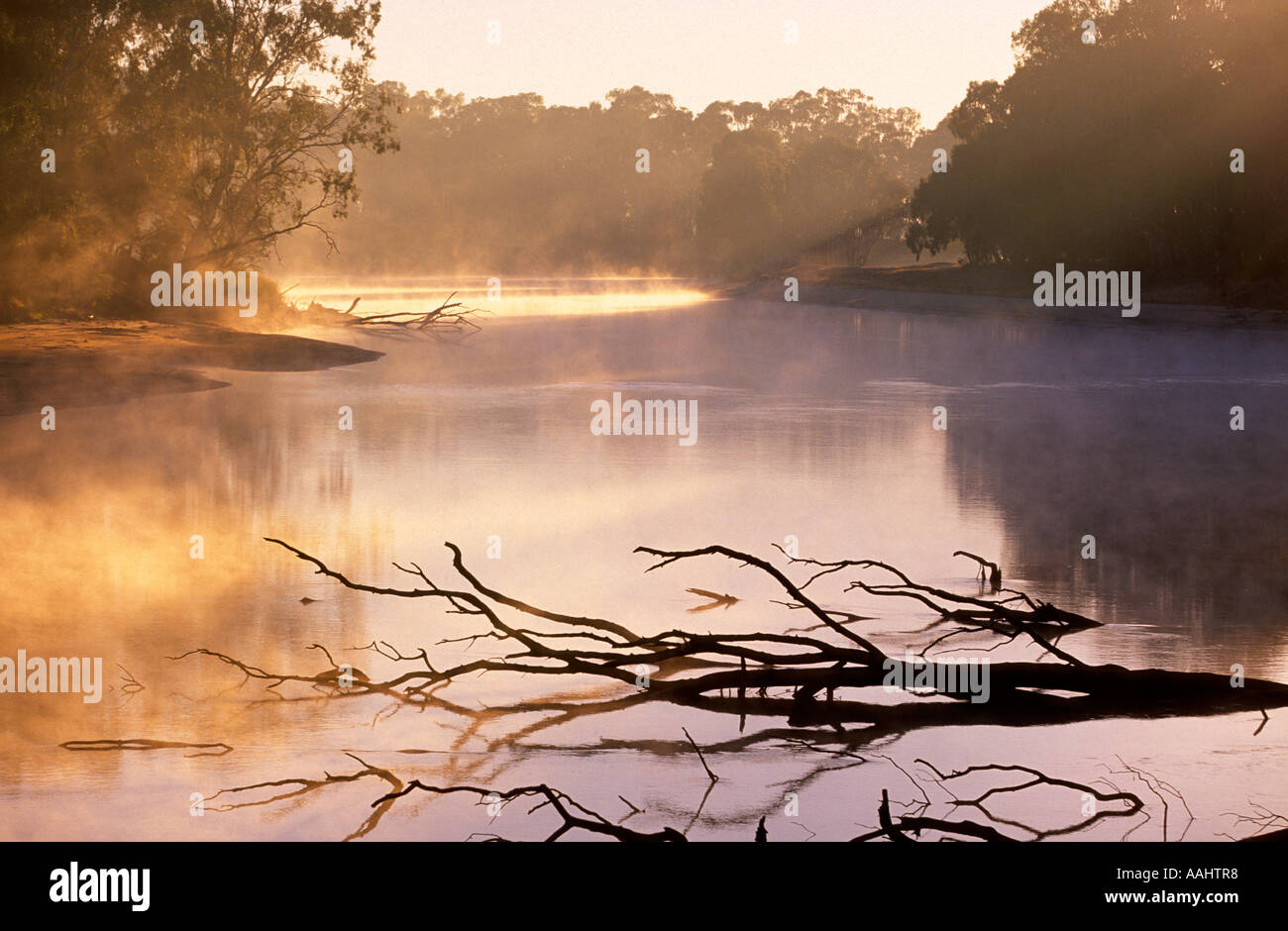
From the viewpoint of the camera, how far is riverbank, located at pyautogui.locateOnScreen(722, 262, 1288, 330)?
52.2 meters

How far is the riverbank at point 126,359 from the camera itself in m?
23.9

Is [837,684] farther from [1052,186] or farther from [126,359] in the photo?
[1052,186]

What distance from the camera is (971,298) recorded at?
69.8m

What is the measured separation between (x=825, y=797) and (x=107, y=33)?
37.8 meters

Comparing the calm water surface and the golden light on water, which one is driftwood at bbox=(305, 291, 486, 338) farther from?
the calm water surface

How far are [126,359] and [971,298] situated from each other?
160ft

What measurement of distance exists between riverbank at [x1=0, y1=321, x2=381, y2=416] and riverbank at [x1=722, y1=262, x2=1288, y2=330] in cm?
3050

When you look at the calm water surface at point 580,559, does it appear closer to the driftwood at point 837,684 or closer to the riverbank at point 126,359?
the driftwood at point 837,684

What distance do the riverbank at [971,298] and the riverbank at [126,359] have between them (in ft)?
100

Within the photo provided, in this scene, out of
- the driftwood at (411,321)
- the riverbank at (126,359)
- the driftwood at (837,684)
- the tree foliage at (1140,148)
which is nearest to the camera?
the driftwood at (837,684)

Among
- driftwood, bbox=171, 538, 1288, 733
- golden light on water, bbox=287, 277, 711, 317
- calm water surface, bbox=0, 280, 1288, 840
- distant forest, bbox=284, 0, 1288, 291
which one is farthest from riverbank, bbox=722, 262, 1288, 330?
driftwood, bbox=171, 538, 1288, 733

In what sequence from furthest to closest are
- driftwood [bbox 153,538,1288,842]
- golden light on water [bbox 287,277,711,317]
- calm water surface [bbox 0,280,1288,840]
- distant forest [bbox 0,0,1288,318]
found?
golden light on water [bbox 287,277,711,317], distant forest [bbox 0,0,1288,318], driftwood [bbox 153,538,1288,842], calm water surface [bbox 0,280,1288,840]

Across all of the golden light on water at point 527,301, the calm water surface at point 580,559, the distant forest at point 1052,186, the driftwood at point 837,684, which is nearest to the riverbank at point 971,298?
the distant forest at point 1052,186
